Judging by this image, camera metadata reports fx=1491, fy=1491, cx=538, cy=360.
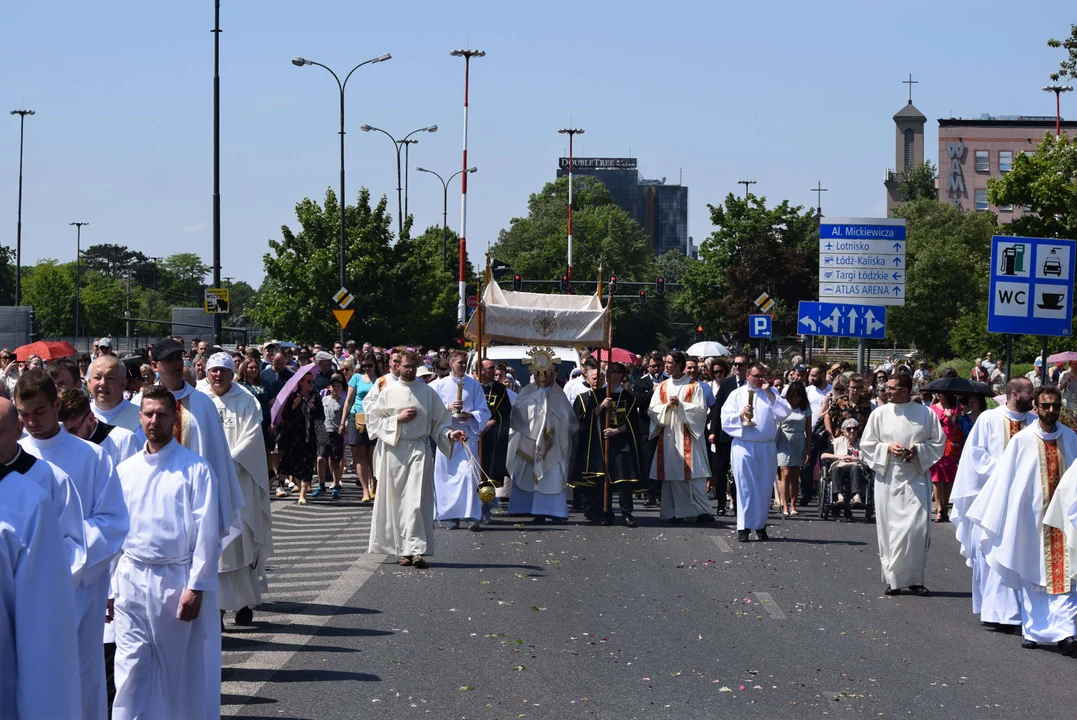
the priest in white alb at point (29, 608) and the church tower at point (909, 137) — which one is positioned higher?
the church tower at point (909, 137)

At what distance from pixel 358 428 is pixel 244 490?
8.52 meters

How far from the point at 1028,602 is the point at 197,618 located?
5.89 m

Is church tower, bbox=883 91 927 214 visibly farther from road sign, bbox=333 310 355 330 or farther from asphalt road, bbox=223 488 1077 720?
asphalt road, bbox=223 488 1077 720

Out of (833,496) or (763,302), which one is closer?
(833,496)

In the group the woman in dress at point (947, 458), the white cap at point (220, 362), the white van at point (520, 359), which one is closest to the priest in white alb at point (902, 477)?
the white cap at point (220, 362)

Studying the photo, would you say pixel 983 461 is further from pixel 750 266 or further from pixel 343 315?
pixel 750 266

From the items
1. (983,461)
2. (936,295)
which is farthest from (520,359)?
(936,295)

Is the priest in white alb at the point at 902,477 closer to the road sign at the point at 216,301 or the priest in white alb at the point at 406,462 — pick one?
Result: the priest in white alb at the point at 406,462

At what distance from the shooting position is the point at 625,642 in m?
9.61

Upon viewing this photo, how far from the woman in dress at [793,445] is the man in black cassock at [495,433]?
342 centimetres

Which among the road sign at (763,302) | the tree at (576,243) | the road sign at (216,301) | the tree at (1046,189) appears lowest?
the road sign at (216,301)

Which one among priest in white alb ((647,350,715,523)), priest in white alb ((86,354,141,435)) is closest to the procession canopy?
priest in white alb ((647,350,715,523))

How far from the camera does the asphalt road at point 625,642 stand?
26.1 feet

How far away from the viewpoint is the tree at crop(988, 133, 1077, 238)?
3094cm
